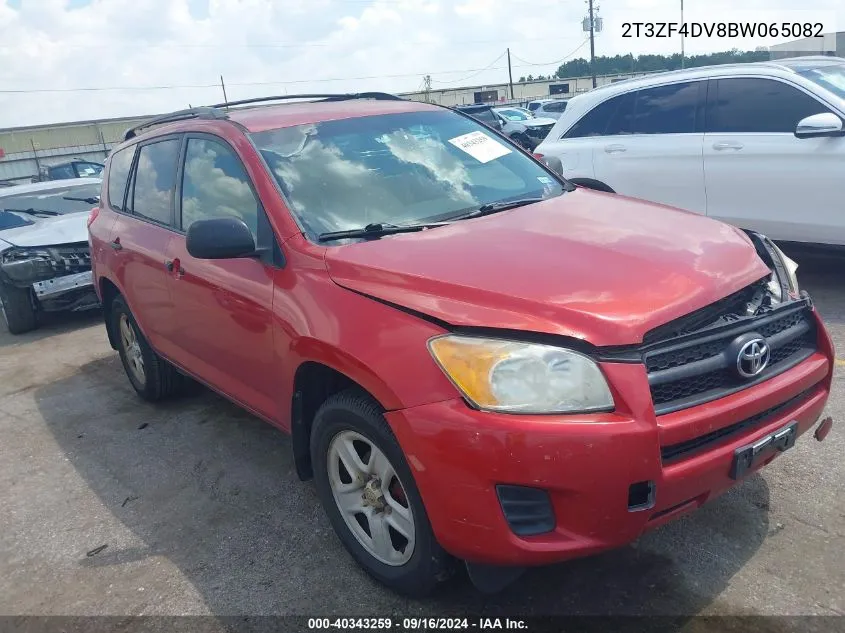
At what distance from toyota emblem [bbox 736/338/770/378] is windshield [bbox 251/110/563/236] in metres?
1.37

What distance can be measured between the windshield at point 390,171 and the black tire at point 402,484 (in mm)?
792

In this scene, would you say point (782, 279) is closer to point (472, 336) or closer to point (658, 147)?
point (472, 336)

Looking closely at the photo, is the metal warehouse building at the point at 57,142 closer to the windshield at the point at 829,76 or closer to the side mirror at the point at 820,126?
the windshield at the point at 829,76

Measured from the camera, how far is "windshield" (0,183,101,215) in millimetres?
8523

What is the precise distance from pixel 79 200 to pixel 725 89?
23.3 ft

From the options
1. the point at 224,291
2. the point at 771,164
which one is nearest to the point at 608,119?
the point at 771,164

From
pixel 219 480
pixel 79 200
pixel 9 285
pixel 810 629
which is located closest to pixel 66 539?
pixel 219 480

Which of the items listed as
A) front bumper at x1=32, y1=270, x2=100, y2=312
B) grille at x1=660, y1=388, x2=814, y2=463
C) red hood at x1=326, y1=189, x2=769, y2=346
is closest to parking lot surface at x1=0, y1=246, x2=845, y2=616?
grille at x1=660, y1=388, x2=814, y2=463

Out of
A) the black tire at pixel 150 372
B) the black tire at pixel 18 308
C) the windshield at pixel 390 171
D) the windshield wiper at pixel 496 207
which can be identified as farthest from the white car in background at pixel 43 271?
the windshield wiper at pixel 496 207

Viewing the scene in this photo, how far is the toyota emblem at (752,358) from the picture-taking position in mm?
2361

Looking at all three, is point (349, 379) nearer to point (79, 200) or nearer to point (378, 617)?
point (378, 617)

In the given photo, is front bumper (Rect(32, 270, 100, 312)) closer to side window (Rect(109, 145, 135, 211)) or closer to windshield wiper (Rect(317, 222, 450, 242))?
side window (Rect(109, 145, 135, 211))

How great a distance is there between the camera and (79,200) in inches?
341

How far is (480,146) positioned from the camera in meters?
3.80
